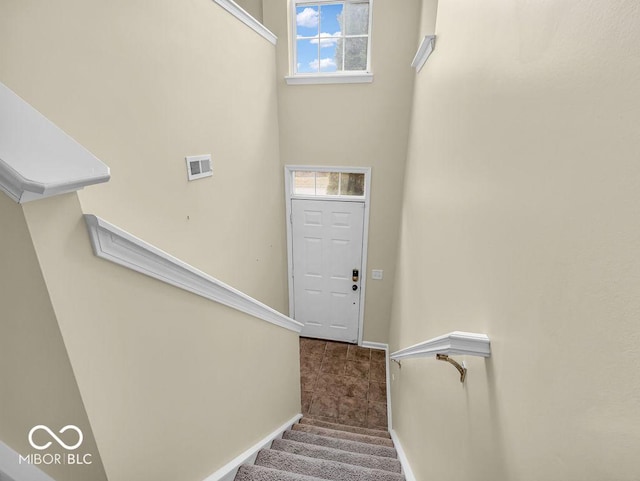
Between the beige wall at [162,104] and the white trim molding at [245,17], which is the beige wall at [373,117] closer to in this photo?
the white trim molding at [245,17]


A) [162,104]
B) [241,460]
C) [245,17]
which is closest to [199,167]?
[162,104]

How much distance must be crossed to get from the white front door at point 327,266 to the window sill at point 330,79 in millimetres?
1328

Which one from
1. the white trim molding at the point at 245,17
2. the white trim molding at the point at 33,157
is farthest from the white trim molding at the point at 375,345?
the white trim molding at the point at 33,157

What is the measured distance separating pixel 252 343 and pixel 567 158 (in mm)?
1864

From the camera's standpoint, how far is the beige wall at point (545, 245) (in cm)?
56

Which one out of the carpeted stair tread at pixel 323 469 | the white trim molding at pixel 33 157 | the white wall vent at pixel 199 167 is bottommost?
the carpeted stair tread at pixel 323 469

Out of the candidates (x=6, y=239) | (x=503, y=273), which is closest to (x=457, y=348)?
(x=503, y=273)

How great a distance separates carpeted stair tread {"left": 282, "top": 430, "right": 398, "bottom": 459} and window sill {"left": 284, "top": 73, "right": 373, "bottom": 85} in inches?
134

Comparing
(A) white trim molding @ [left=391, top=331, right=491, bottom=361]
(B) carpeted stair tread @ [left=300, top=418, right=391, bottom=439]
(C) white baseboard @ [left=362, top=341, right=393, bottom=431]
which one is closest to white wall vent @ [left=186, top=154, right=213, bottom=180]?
(A) white trim molding @ [left=391, top=331, right=491, bottom=361]

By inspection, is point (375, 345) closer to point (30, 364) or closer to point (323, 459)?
point (323, 459)

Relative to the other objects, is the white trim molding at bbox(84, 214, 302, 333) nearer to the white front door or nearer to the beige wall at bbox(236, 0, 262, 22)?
the white front door

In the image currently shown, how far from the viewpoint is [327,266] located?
4.68 m

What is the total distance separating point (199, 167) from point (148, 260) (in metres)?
1.48

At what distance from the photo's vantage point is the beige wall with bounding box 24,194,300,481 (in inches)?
36.1
